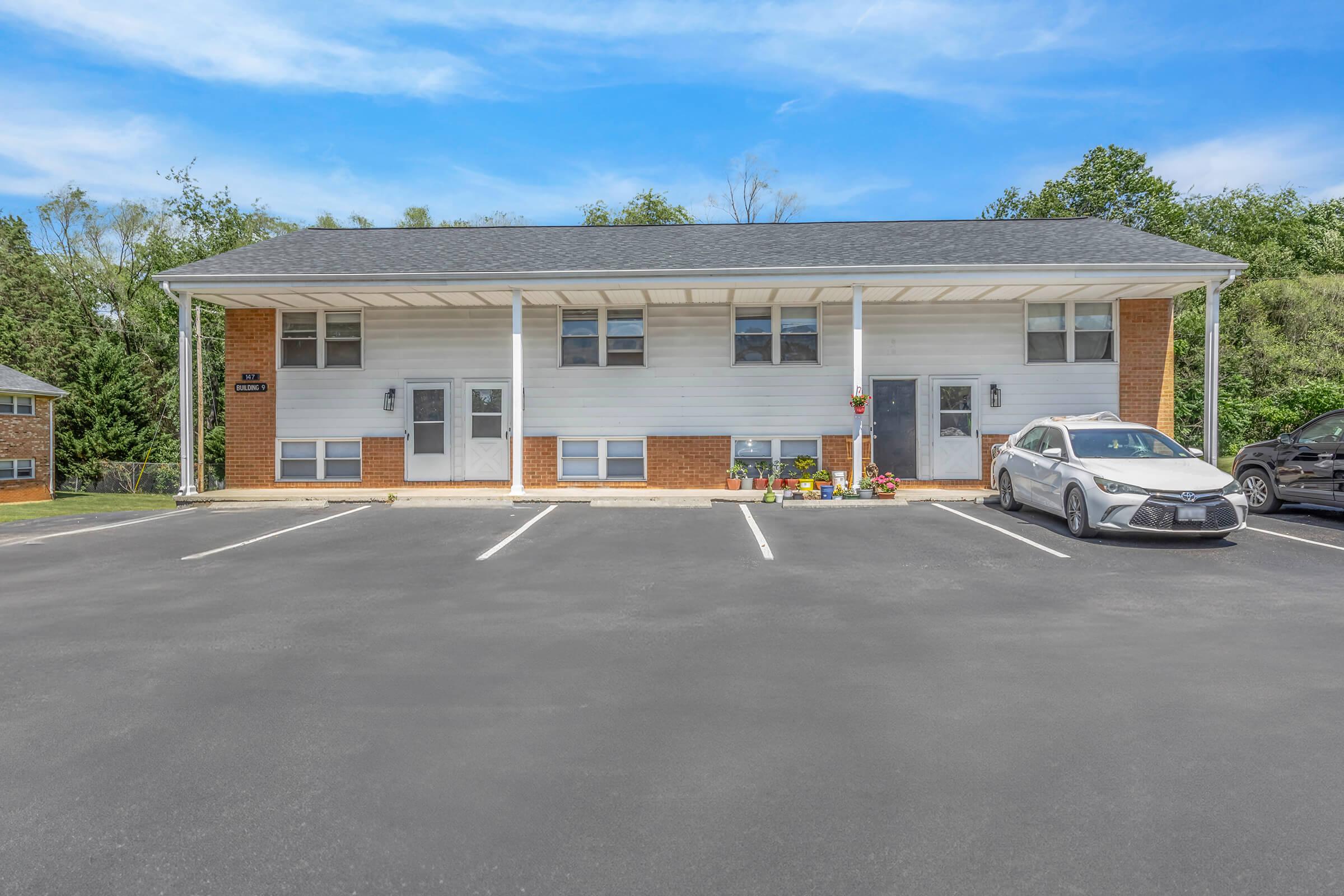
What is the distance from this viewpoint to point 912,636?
5547 mm

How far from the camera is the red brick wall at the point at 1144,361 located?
15.6m

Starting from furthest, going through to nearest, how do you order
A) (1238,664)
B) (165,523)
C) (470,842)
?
(165,523), (1238,664), (470,842)

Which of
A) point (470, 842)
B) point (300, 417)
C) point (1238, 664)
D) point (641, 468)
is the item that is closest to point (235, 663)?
point (470, 842)

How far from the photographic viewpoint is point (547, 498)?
549 inches

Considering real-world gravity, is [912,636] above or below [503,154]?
below

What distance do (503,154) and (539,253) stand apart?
26906 mm

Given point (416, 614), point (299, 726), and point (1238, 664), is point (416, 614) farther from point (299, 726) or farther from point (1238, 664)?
point (1238, 664)

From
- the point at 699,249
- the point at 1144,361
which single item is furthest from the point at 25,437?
the point at 1144,361

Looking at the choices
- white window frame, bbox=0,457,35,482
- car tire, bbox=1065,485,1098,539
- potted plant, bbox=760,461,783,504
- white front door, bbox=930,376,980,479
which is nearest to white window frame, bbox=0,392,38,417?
white window frame, bbox=0,457,35,482

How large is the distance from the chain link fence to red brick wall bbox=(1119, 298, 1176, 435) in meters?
28.1

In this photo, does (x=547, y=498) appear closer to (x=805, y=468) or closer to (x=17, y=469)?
(x=805, y=468)

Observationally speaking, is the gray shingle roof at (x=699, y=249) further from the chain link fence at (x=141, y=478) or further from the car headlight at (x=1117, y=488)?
the chain link fence at (x=141, y=478)

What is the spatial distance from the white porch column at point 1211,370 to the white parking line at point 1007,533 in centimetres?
478

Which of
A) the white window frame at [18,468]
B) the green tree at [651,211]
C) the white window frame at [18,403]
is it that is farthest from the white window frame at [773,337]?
the white window frame at [18,468]
